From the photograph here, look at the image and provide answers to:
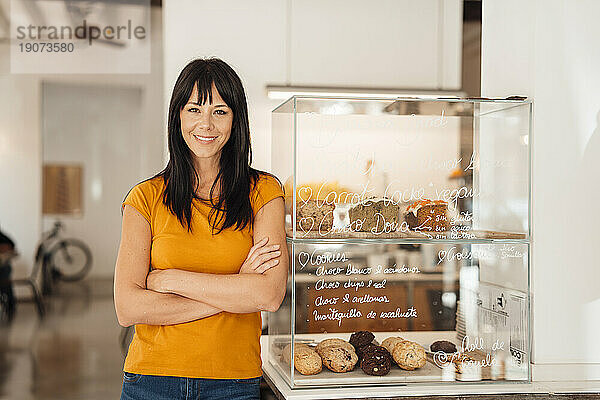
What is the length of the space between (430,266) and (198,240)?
64 cm

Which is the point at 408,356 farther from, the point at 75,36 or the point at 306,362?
the point at 75,36

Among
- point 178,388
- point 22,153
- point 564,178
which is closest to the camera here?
point 178,388

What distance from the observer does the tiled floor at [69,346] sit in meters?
3.35

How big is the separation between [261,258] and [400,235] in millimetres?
341

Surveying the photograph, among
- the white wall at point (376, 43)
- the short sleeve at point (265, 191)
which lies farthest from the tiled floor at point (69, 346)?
the short sleeve at point (265, 191)

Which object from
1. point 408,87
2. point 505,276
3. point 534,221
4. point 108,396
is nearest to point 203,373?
point 505,276

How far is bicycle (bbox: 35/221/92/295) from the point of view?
335 centimetres

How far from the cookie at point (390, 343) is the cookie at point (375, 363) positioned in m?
0.03

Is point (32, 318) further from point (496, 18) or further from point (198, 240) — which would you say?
point (496, 18)

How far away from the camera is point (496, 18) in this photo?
217 centimetres

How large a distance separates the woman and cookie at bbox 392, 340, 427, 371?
12.9 inches

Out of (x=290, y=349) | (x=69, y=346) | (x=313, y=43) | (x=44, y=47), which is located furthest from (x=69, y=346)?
(x=290, y=349)

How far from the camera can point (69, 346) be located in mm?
3389

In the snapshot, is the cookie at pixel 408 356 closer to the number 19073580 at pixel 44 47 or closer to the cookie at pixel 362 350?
the cookie at pixel 362 350
